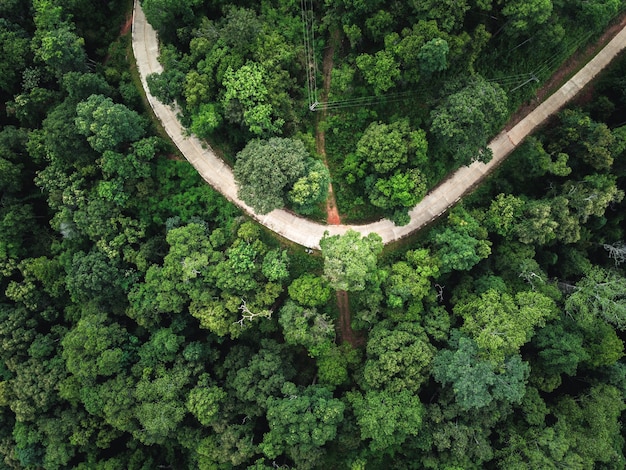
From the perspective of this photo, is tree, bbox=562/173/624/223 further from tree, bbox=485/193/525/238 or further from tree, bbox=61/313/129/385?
tree, bbox=61/313/129/385

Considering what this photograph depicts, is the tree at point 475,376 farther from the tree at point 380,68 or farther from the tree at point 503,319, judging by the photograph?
the tree at point 380,68

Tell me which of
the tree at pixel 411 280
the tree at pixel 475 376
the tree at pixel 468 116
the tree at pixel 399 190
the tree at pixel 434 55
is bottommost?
the tree at pixel 475 376

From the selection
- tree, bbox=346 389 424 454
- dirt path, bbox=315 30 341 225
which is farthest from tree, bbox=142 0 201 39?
tree, bbox=346 389 424 454

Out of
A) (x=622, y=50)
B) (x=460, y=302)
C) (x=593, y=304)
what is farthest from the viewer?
(x=622, y=50)

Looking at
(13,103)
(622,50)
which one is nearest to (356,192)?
(622,50)

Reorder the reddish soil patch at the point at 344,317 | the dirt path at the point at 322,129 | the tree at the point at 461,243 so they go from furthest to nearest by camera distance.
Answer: the reddish soil patch at the point at 344,317 → the dirt path at the point at 322,129 → the tree at the point at 461,243

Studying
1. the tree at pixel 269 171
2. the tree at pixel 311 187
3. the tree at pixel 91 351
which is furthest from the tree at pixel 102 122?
the tree at pixel 311 187

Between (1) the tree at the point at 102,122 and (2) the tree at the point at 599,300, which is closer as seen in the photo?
(2) the tree at the point at 599,300

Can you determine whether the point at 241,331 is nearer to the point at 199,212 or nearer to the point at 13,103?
A: the point at 199,212
